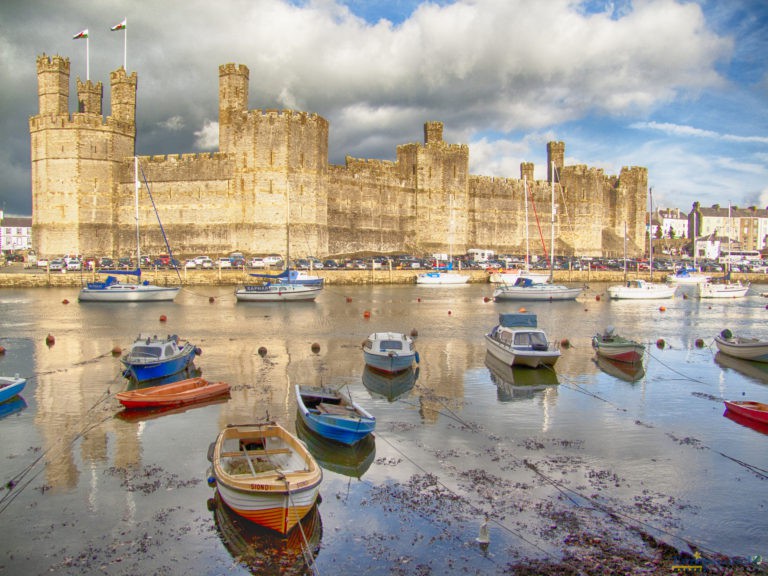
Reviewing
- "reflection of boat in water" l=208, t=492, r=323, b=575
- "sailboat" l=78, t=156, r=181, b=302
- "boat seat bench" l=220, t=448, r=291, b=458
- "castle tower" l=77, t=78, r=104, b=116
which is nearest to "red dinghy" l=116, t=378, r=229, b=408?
"boat seat bench" l=220, t=448, r=291, b=458

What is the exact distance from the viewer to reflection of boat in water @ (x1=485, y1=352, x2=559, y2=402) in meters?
15.3

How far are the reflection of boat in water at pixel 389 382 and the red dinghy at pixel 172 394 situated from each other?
3441mm

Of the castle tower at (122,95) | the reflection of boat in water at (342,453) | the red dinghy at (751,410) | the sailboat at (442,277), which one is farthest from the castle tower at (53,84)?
the red dinghy at (751,410)

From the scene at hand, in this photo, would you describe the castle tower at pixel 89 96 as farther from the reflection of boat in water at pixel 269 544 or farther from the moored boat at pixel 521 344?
the reflection of boat in water at pixel 269 544

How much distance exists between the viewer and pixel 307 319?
2922cm

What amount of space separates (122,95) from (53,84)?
15.8 feet

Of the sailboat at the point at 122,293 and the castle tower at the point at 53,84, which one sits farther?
the castle tower at the point at 53,84

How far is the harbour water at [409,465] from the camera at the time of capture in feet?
25.4

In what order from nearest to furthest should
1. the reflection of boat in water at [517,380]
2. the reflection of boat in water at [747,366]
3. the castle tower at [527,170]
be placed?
the reflection of boat in water at [517,380] → the reflection of boat in water at [747,366] → the castle tower at [527,170]

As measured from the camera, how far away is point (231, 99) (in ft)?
152

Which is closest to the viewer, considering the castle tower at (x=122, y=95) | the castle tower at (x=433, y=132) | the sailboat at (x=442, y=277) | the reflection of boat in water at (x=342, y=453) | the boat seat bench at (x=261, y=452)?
the boat seat bench at (x=261, y=452)

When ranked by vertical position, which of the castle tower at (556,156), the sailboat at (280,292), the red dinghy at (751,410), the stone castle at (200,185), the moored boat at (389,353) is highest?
the castle tower at (556,156)

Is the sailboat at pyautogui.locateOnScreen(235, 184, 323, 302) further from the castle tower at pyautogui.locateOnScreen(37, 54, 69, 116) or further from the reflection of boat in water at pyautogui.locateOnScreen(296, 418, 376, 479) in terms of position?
the reflection of boat in water at pyautogui.locateOnScreen(296, 418, 376, 479)

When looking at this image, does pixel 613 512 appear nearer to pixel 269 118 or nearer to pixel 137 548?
pixel 137 548
